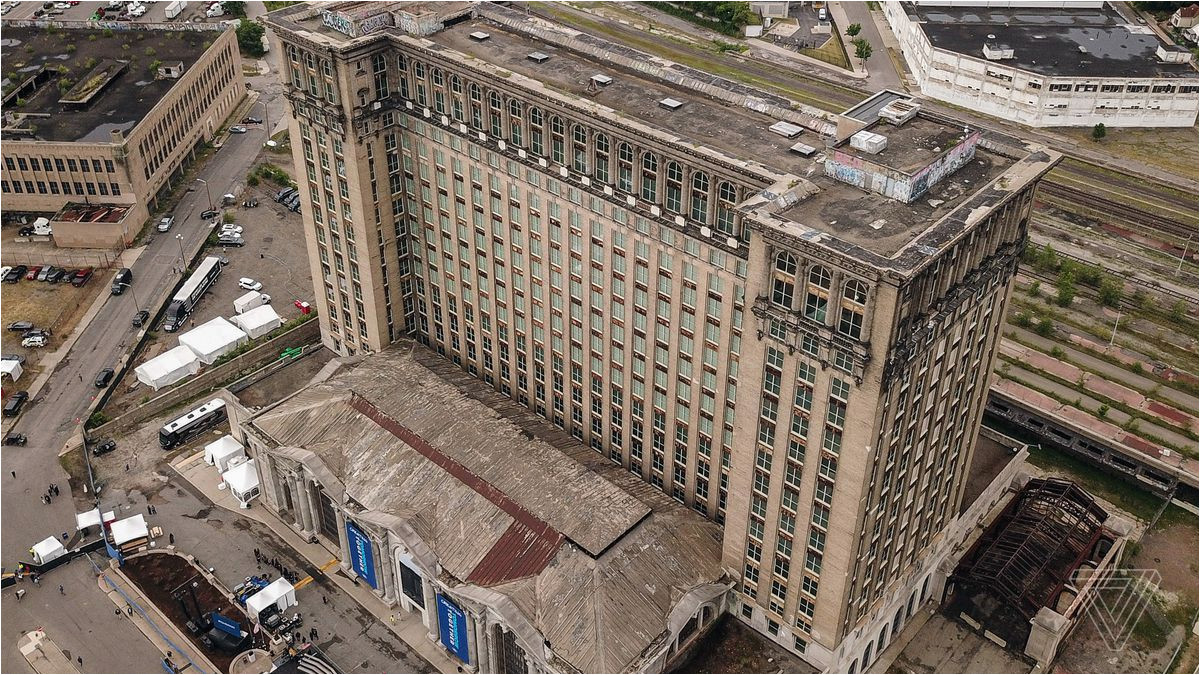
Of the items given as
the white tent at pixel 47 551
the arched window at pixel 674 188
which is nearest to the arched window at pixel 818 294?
the arched window at pixel 674 188

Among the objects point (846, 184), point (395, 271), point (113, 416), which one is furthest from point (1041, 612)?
point (113, 416)

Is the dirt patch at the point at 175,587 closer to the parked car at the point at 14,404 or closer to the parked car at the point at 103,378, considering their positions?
the parked car at the point at 103,378

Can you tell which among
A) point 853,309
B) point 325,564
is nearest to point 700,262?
point 853,309

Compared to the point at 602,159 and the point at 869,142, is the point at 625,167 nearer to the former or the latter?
the point at 602,159

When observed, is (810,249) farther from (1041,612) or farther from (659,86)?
(1041,612)

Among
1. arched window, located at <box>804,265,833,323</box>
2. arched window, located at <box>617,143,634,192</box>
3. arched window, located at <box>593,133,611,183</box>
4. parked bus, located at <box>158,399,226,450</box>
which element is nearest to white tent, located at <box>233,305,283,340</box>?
parked bus, located at <box>158,399,226,450</box>

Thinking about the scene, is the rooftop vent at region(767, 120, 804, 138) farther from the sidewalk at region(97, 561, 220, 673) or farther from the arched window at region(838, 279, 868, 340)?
the sidewalk at region(97, 561, 220, 673)
